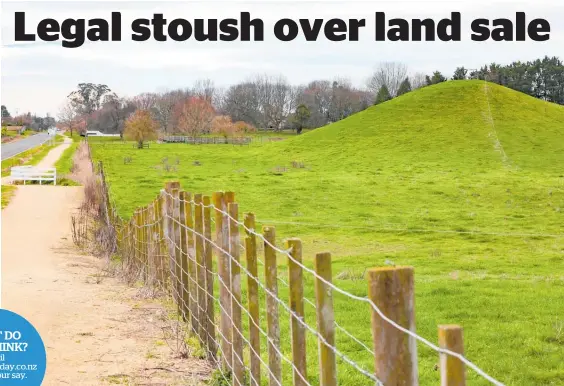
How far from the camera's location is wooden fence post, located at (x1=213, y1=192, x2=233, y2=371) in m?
7.19

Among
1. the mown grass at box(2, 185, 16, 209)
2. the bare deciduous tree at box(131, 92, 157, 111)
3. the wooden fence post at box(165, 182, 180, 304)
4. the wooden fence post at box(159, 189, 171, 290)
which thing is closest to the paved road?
the mown grass at box(2, 185, 16, 209)

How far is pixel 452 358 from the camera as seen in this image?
223 centimetres

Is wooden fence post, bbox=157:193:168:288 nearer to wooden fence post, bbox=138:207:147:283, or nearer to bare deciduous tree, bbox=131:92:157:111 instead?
wooden fence post, bbox=138:207:147:283

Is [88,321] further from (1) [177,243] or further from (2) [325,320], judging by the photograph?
(2) [325,320]

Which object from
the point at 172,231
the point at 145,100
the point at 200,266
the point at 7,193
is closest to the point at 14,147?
the point at 7,193

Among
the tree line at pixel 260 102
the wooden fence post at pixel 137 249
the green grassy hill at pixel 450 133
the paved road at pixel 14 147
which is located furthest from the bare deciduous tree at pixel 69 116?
the wooden fence post at pixel 137 249

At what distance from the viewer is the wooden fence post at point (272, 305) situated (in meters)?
5.43

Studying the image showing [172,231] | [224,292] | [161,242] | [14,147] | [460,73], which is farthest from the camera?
[460,73]

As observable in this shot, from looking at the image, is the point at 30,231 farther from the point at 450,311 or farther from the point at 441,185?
the point at 441,185

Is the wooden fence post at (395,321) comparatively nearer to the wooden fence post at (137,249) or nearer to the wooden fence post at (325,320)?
the wooden fence post at (325,320)

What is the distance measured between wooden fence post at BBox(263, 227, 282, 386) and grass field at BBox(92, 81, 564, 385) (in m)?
2.08

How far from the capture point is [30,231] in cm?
2319

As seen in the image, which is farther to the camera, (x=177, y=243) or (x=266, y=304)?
(x=177, y=243)

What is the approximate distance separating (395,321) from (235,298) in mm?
4393
